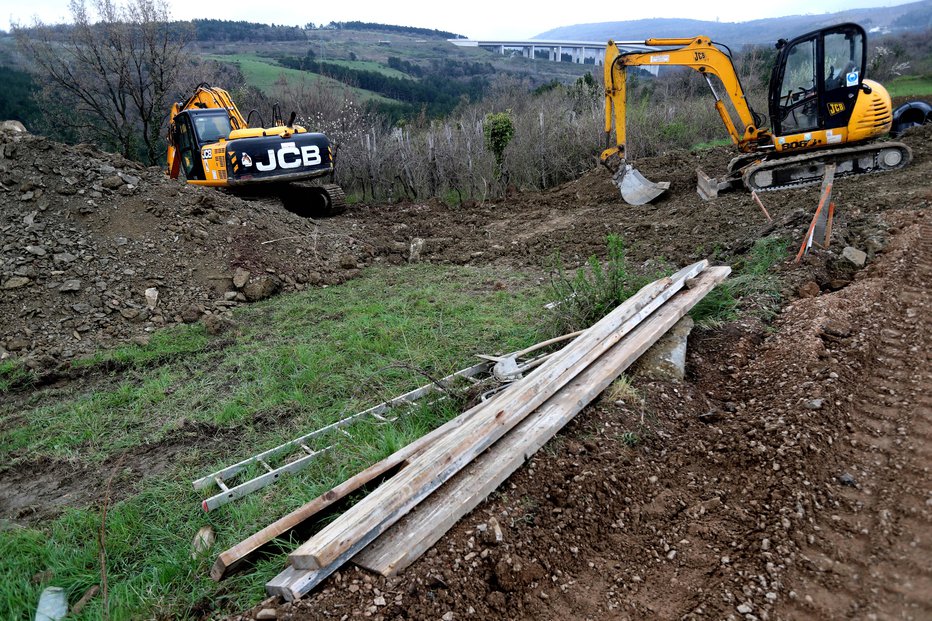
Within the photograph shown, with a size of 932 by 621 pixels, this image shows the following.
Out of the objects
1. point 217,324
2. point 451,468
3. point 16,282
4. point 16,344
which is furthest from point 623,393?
point 16,282

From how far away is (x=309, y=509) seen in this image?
9.18ft

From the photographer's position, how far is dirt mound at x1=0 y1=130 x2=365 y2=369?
23.3ft

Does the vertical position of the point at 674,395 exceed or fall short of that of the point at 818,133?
it falls short

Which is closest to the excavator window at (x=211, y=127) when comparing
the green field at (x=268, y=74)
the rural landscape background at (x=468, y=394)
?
the rural landscape background at (x=468, y=394)

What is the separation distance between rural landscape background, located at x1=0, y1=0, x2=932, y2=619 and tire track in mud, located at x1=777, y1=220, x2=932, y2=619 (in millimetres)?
13

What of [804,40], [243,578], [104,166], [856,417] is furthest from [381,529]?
[804,40]

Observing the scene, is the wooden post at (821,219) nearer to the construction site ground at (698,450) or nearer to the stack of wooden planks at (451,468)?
the construction site ground at (698,450)

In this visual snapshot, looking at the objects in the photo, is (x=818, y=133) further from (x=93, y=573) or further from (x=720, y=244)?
(x=93, y=573)

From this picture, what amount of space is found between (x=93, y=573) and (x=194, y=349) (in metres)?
3.65

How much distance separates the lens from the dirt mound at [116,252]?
709 cm

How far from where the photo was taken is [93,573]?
3.04 m

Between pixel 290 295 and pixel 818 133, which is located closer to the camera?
pixel 290 295

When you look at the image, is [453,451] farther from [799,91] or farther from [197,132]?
[197,132]

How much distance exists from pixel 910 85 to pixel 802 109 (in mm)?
18558
